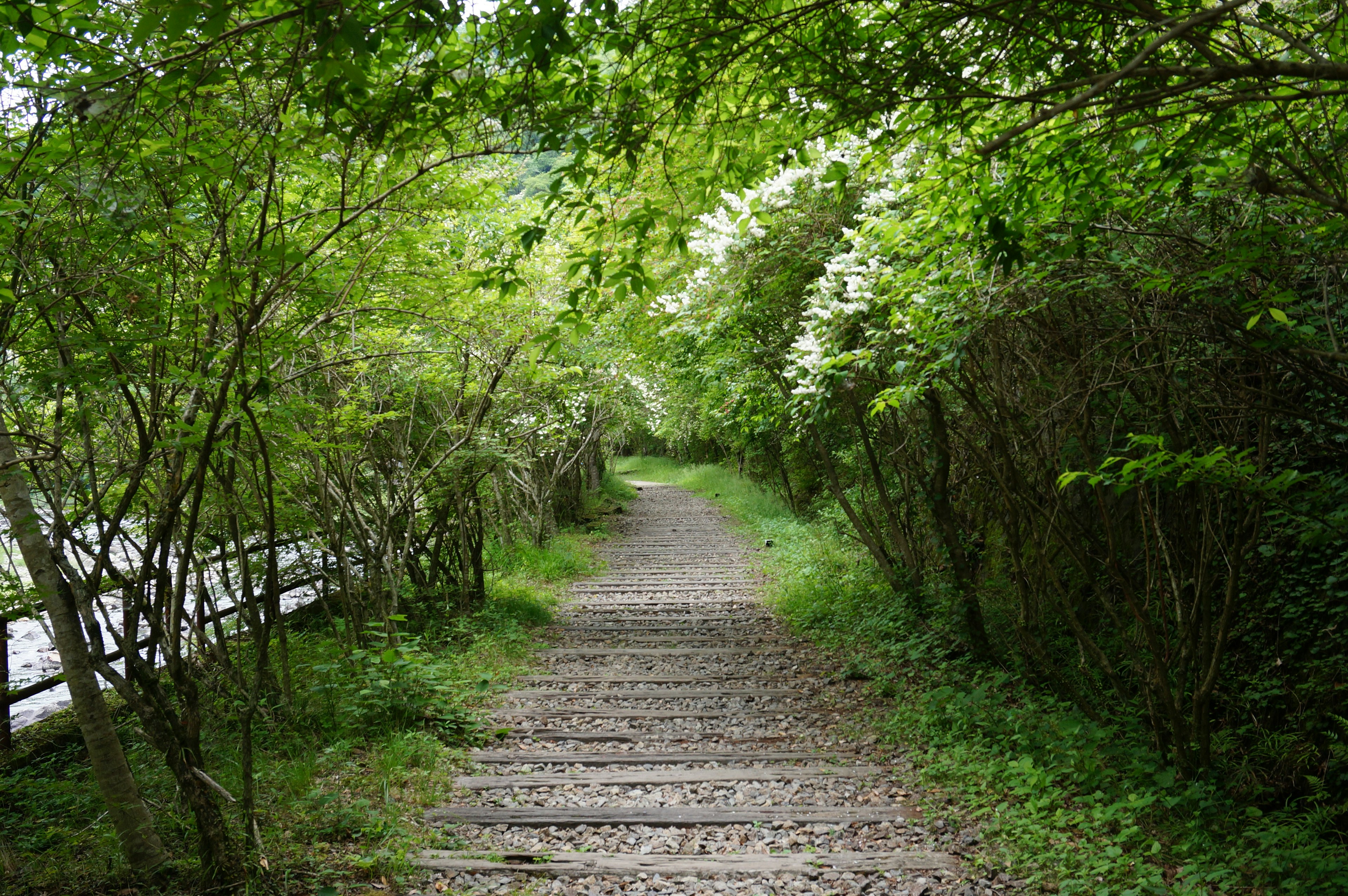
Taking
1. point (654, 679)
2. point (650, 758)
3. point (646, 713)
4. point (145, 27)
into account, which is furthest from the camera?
point (654, 679)

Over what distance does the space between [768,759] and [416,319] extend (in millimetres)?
3842

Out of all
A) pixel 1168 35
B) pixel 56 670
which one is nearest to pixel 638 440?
pixel 56 670

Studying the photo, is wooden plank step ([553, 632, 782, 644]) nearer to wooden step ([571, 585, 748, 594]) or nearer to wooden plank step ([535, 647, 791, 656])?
wooden plank step ([535, 647, 791, 656])

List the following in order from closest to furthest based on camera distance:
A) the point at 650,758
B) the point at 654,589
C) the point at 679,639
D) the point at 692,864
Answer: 1. the point at 692,864
2. the point at 650,758
3. the point at 679,639
4. the point at 654,589

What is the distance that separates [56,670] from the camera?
23.2 feet

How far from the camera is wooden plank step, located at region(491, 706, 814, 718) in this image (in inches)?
227

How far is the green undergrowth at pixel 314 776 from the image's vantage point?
11.1ft

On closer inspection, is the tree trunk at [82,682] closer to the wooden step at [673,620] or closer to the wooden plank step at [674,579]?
the wooden step at [673,620]

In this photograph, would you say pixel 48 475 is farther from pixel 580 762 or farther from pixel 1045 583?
pixel 1045 583

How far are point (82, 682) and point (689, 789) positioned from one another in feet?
9.91

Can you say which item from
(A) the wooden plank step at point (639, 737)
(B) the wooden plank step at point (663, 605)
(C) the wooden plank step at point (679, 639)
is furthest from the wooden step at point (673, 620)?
(A) the wooden plank step at point (639, 737)

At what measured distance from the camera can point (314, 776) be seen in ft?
14.6

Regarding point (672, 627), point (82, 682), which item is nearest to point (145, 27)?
point (82, 682)

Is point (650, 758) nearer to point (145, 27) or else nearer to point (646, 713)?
point (646, 713)
